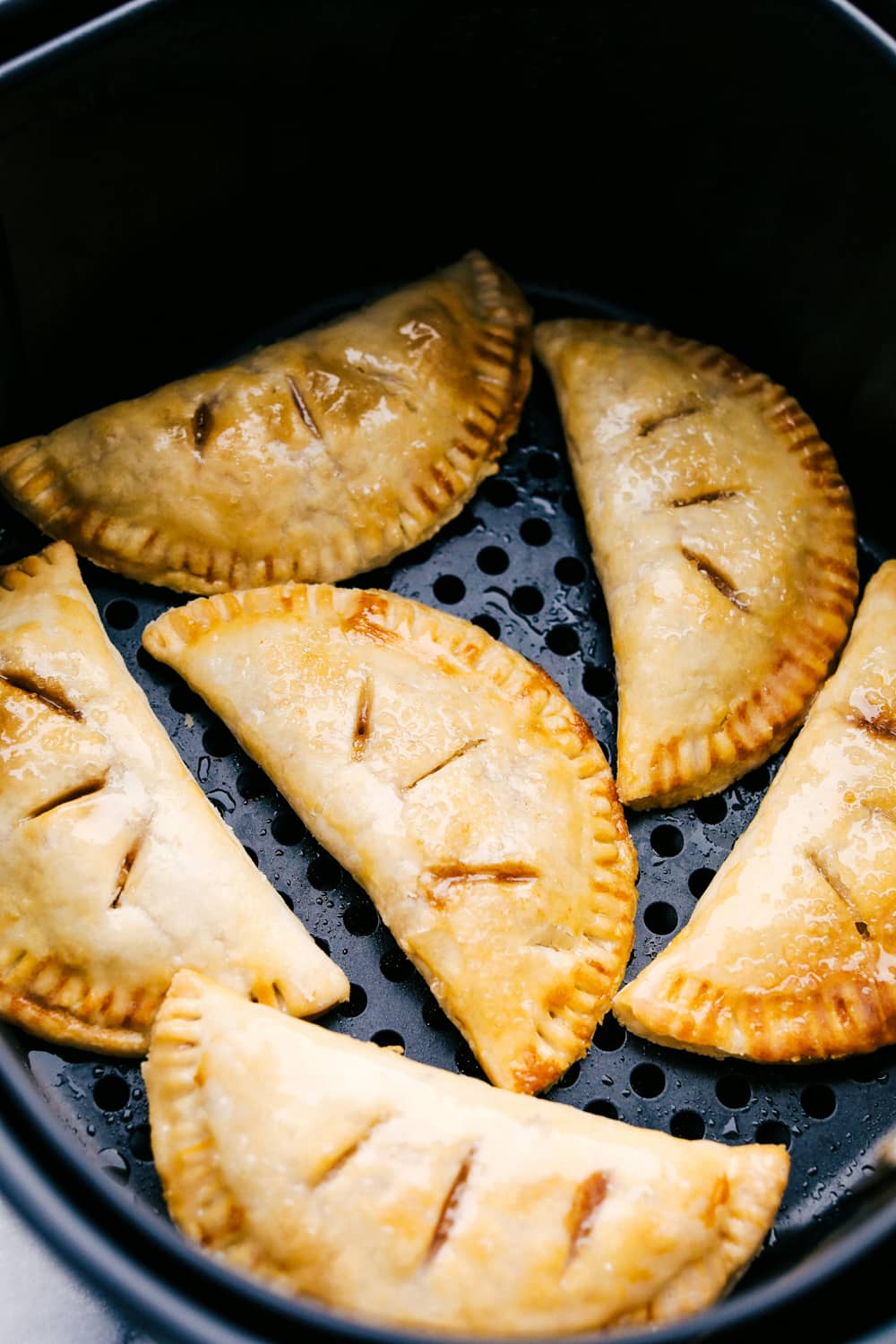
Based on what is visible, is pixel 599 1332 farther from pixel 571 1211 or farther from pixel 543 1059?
pixel 543 1059

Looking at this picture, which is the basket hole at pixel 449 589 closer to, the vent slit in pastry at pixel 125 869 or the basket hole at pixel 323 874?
the basket hole at pixel 323 874

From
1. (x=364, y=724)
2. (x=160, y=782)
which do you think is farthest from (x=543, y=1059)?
(x=160, y=782)

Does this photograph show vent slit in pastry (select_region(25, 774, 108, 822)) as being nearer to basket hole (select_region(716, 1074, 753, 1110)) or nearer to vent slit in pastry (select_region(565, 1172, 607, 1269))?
vent slit in pastry (select_region(565, 1172, 607, 1269))

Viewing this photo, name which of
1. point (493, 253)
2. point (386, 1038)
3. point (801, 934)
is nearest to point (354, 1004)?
point (386, 1038)

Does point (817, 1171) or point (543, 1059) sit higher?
point (543, 1059)

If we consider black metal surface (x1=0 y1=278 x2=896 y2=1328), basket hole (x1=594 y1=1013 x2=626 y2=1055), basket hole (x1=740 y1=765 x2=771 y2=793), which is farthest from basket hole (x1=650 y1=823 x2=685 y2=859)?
basket hole (x1=594 y1=1013 x2=626 y2=1055)

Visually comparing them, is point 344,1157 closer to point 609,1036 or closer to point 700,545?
point 609,1036
